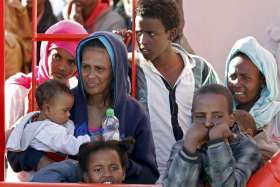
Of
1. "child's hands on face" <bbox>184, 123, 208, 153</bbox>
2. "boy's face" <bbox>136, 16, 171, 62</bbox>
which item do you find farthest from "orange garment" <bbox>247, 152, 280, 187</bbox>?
"boy's face" <bbox>136, 16, 171, 62</bbox>

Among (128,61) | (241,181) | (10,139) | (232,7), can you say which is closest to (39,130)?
(10,139)

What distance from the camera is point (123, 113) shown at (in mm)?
5621

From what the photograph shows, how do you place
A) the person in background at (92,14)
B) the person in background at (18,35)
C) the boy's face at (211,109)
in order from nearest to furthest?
1. the boy's face at (211,109)
2. the person in background at (92,14)
3. the person in background at (18,35)

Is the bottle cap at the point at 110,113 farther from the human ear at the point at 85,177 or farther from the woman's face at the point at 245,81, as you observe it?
the woman's face at the point at 245,81

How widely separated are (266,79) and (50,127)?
138 centimetres

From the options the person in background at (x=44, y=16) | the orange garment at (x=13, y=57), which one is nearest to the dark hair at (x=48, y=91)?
the orange garment at (x=13, y=57)

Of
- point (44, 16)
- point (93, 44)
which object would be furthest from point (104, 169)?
point (44, 16)

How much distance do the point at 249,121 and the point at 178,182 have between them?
1.16 metres

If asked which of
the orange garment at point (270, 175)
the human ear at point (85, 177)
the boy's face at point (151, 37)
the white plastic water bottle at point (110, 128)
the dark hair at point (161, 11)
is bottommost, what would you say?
the human ear at point (85, 177)

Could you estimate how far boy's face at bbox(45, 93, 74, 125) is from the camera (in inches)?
221

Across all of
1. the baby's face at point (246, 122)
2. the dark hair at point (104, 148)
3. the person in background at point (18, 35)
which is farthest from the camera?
the person in background at point (18, 35)

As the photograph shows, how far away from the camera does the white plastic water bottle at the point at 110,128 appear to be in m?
5.48

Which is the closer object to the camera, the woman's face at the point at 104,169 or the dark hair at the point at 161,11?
the woman's face at the point at 104,169

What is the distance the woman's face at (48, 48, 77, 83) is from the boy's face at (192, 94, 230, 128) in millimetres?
1294
